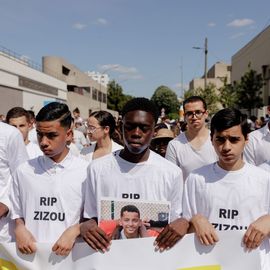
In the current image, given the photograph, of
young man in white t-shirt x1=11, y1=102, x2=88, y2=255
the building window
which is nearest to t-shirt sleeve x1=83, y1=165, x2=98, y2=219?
young man in white t-shirt x1=11, y1=102, x2=88, y2=255

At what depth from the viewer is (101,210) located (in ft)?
8.62

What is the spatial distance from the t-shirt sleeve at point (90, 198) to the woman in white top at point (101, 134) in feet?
7.97

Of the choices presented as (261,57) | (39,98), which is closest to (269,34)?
(261,57)

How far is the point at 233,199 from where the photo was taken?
Answer: 8.58ft

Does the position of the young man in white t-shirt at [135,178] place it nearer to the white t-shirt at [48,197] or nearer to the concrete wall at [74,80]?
the white t-shirt at [48,197]

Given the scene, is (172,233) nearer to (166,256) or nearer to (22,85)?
(166,256)

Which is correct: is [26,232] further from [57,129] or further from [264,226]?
[264,226]

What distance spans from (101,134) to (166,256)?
2.86 metres

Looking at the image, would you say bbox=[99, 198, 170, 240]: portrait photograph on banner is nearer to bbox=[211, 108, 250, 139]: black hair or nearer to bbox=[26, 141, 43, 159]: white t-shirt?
bbox=[211, 108, 250, 139]: black hair

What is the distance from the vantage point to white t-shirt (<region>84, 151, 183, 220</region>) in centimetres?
263

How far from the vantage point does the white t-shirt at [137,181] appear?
263 cm

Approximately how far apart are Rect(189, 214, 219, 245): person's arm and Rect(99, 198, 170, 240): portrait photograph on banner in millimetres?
175

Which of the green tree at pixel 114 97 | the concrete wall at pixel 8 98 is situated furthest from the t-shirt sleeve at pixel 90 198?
the green tree at pixel 114 97

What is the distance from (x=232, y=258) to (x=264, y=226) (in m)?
0.33
